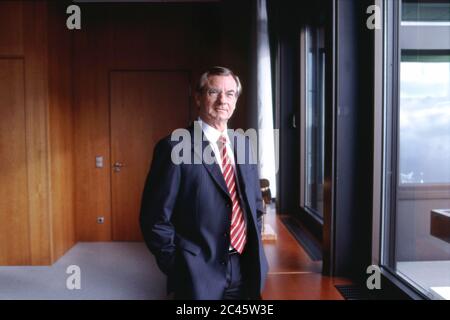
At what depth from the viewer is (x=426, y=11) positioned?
73.7 inches

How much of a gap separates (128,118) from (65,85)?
0.83 m

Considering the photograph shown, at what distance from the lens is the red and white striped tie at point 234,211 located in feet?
5.33

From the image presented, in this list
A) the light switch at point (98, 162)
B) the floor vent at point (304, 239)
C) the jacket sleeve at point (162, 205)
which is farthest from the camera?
the light switch at point (98, 162)

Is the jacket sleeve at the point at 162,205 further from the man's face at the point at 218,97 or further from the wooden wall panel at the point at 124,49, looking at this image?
the wooden wall panel at the point at 124,49

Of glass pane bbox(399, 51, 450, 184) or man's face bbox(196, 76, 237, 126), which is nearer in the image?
man's face bbox(196, 76, 237, 126)

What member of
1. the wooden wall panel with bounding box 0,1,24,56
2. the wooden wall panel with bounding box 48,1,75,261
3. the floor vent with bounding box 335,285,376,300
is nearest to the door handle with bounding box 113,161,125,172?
the wooden wall panel with bounding box 48,1,75,261

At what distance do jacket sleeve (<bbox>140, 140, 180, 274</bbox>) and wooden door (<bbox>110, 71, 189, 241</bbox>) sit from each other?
4.02 metres

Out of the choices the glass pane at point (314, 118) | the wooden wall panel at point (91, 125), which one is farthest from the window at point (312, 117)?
the wooden wall panel at point (91, 125)

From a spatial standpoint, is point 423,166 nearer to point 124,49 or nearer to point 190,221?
point 190,221

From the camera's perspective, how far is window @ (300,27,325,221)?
3496 millimetres

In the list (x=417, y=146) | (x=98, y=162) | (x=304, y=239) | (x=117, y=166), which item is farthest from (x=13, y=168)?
(x=417, y=146)

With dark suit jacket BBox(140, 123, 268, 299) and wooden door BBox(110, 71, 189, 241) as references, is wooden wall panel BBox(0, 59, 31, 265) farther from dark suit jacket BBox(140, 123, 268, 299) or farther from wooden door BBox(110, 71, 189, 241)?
dark suit jacket BBox(140, 123, 268, 299)

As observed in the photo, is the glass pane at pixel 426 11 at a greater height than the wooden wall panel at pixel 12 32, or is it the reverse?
the wooden wall panel at pixel 12 32

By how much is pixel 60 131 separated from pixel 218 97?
3.88 m
